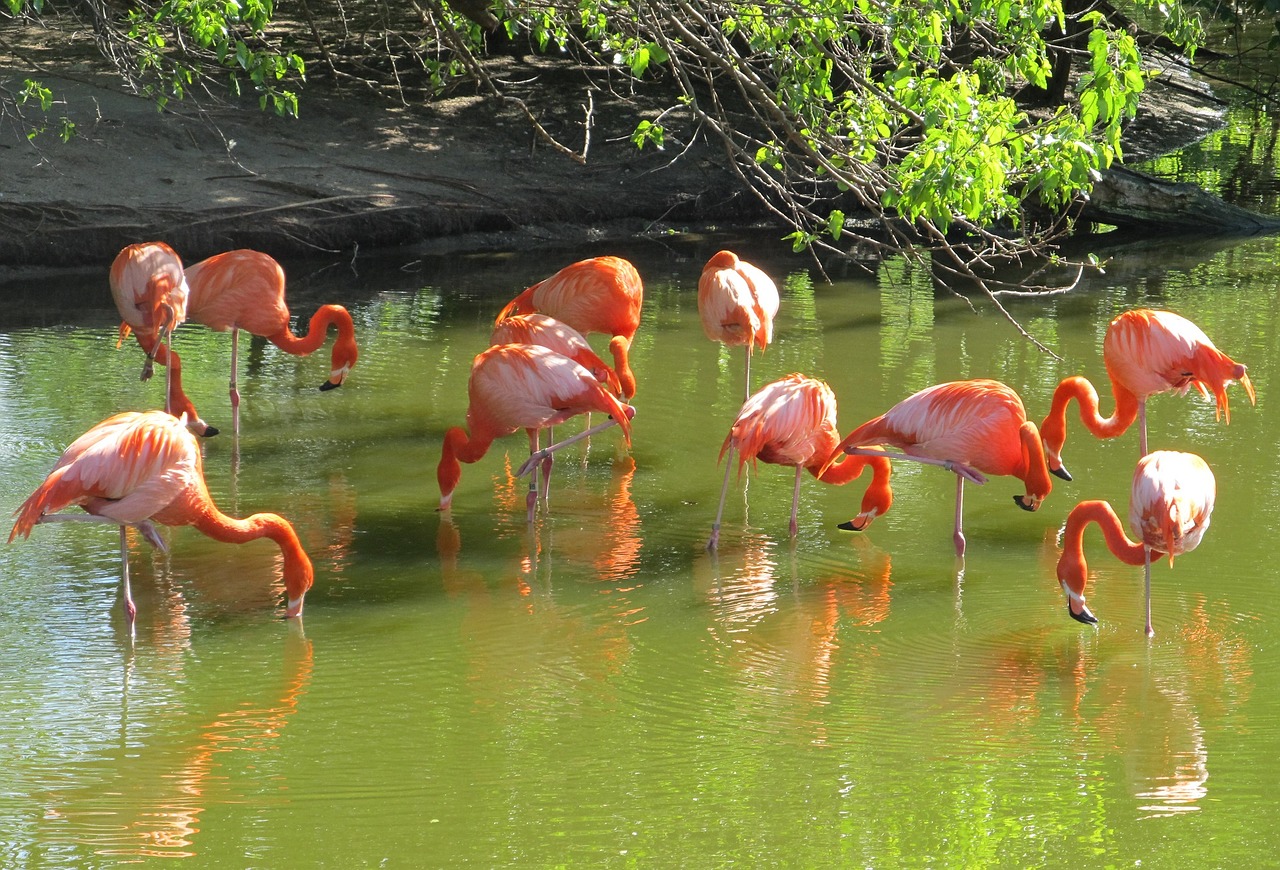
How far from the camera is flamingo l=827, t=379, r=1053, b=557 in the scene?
5.35 m

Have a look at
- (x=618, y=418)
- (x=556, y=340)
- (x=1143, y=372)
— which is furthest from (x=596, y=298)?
(x=1143, y=372)

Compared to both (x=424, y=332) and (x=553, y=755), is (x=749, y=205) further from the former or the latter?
(x=553, y=755)

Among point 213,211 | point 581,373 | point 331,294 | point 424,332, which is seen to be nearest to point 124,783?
point 581,373

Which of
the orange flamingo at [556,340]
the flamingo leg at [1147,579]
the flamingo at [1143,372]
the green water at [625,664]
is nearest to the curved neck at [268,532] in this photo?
the green water at [625,664]

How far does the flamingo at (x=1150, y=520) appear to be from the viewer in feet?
14.5

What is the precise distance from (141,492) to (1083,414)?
3.73 meters

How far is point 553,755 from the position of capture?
3.81m

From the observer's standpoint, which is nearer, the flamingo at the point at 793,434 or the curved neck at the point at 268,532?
the curved neck at the point at 268,532

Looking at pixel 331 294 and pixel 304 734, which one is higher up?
pixel 331 294

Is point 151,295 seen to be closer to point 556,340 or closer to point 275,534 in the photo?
point 556,340

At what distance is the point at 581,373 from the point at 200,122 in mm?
7324

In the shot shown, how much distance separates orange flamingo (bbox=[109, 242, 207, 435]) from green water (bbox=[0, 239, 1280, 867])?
0.38 m

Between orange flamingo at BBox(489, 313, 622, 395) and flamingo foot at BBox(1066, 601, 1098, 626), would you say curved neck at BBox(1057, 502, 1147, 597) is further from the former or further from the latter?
orange flamingo at BBox(489, 313, 622, 395)

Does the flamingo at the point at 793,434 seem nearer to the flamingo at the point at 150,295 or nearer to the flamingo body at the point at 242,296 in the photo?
the flamingo body at the point at 242,296
